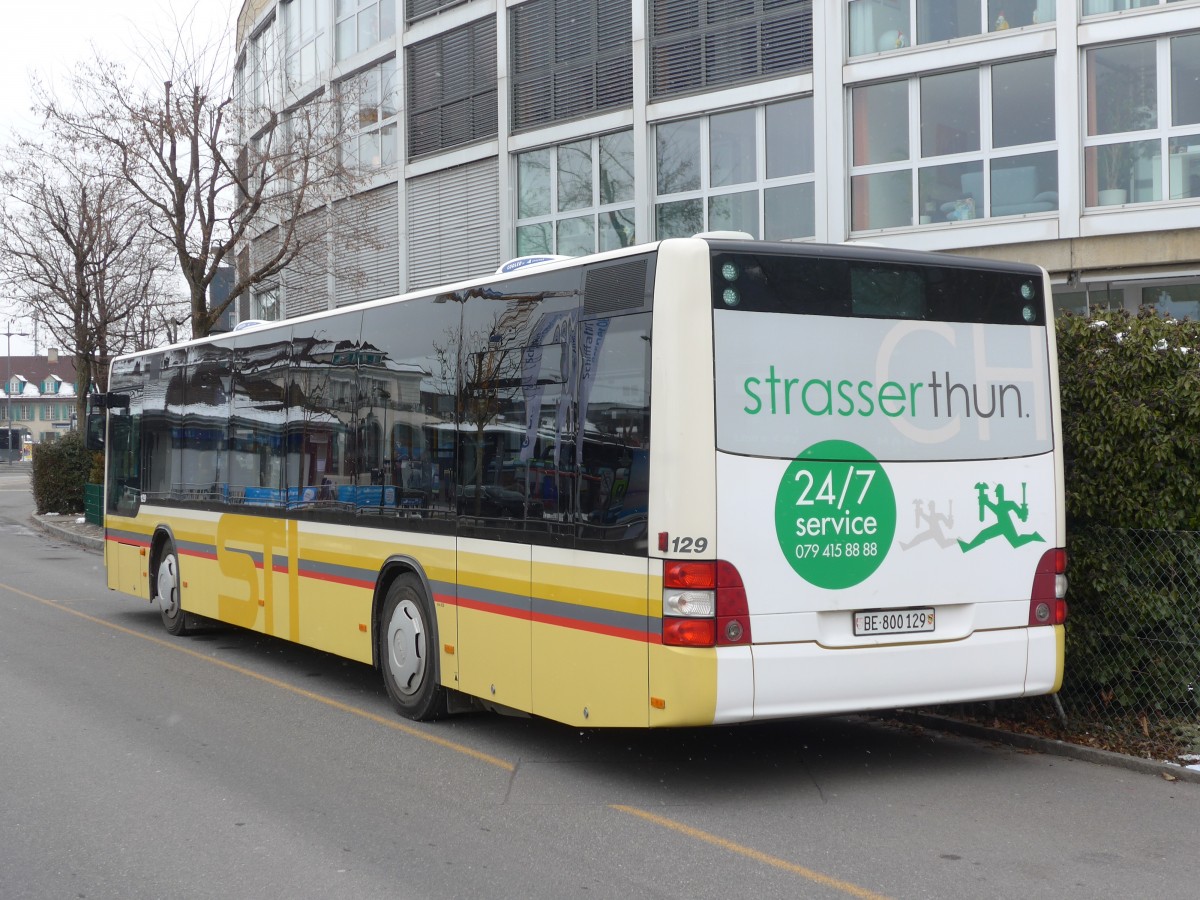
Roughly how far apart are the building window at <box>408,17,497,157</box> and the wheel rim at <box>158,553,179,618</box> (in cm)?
1413

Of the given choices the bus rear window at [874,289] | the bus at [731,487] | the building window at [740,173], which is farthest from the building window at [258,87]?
the bus rear window at [874,289]

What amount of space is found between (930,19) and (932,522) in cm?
1415

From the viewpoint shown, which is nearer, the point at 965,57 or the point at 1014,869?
the point at 1014,869

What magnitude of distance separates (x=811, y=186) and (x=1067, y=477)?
12.8 m

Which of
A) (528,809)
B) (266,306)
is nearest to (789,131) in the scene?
(528,809)

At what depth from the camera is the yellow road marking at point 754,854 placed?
5445mm

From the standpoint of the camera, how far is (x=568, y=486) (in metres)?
7.38

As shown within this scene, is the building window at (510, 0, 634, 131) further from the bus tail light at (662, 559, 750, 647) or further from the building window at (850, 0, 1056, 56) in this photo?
the bus tail light at (662, 559, 750, 647)

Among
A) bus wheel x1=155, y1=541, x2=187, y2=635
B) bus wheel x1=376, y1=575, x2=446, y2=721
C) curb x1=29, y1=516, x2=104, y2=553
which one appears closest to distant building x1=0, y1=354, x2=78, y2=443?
curb x1=29, y1=516, x2=104, y2=553

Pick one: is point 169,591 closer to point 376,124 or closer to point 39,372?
point 376,124

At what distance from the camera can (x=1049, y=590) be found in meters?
7.69

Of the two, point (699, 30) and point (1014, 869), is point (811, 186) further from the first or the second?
point (1014, 869)

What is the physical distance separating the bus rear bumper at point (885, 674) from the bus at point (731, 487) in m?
0.01

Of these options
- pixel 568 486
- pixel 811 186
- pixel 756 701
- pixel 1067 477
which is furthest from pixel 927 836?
pixel 811 186
